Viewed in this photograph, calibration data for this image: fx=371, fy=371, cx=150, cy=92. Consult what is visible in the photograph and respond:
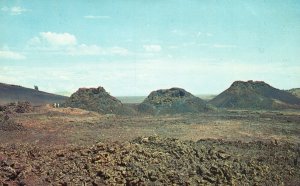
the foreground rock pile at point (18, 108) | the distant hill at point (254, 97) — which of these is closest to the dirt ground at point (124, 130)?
the foreground rock pile at point (18, 108)

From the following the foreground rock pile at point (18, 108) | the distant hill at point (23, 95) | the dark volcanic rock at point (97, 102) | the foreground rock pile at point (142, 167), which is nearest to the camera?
the foreground rock pile at point (142, 167)

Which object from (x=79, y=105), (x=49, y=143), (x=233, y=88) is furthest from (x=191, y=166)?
(x=233, y=88)

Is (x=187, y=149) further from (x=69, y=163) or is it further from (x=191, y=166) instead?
(x=69, y=163)

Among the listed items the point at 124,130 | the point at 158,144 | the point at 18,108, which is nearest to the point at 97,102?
the point at 18,108

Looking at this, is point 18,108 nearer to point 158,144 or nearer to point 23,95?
point 158,144

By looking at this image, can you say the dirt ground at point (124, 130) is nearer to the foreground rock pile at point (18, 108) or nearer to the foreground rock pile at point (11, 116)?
the foreground rock pile at point (11, 116)

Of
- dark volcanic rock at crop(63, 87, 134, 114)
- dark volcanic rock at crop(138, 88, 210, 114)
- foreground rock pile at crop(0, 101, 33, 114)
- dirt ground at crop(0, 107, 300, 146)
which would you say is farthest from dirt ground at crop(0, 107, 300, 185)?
dark volcanic rock at crop(138, 88, 210, 114)

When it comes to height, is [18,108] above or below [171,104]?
below
